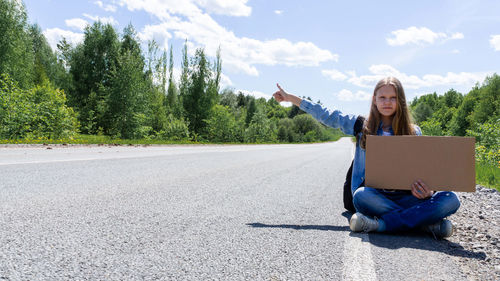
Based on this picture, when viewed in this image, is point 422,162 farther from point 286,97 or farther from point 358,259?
point 286,97

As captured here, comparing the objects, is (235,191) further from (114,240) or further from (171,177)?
(114,240)

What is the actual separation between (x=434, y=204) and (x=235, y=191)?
261cm

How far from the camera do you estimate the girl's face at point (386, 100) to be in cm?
331

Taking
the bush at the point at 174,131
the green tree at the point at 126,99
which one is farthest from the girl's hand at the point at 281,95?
the bush at the point at 174,131

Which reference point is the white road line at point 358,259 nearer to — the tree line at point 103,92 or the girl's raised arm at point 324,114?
the girl's raised arm at point 324,114

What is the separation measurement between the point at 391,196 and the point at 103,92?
34.5 metres

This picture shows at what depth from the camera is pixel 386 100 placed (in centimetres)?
333

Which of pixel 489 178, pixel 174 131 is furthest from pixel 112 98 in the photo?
pixel 489 178

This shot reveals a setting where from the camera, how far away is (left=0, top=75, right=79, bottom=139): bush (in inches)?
564

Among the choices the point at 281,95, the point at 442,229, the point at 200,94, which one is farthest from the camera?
the point at 200,94

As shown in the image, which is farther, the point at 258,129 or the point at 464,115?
the point at 464,115

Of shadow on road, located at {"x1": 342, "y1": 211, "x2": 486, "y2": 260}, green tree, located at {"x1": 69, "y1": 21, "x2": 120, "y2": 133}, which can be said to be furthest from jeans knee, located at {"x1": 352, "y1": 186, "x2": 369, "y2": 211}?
green tree, located at {"x1": 69, "y1": 21, "x2": 120, "y2": 133}

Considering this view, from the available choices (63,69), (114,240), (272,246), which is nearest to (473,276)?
(272,246)

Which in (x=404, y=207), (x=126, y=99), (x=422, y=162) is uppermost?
(x=126, y=99)
